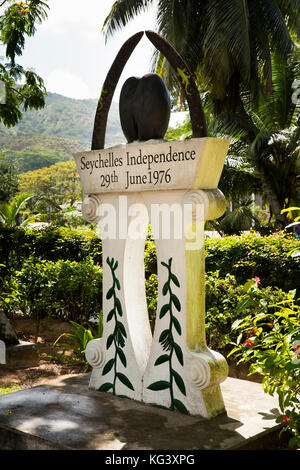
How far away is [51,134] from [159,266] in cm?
9915

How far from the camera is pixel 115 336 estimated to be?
4.43 m

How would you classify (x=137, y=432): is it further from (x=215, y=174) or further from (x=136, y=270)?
(x=215, y=174)

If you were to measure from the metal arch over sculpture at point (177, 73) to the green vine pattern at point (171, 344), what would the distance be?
1.11 m

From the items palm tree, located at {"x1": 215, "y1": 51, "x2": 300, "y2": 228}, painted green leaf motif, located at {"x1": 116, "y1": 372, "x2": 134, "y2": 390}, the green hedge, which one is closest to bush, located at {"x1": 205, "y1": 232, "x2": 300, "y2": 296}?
the green hedge

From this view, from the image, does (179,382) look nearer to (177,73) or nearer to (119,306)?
(119,306)

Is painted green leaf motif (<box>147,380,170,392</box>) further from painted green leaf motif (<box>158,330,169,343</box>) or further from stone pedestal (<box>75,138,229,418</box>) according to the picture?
painted green leaf motif (<box>158,330,169,343</box>)

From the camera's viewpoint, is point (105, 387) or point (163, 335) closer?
point (163, 335)

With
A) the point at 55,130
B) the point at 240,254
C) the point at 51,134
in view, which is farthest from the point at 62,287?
the point at 55,130

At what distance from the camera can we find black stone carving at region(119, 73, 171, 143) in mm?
4203

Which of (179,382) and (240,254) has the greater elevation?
(240,254)

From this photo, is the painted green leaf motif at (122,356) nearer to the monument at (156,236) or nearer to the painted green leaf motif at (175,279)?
the monument at (156,236)

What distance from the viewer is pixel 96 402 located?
4.12 meters

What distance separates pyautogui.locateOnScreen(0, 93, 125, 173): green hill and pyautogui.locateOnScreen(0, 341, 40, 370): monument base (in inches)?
2619

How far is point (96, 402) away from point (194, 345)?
91 cm
